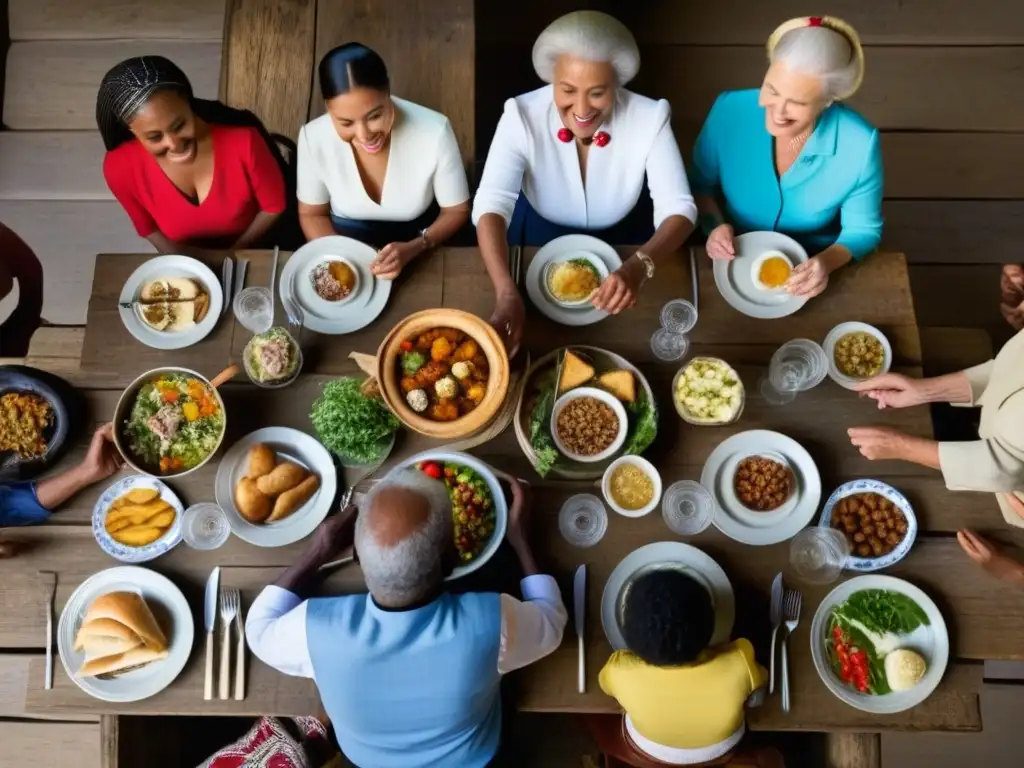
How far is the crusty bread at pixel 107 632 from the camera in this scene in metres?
2.00

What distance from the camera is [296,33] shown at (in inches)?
120

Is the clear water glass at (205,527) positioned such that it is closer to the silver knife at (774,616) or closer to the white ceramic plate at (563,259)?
the white ceramic plate at (563,259)

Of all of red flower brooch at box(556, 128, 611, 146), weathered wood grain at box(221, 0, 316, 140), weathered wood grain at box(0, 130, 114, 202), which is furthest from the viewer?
weathered wood grain at box(0, 130, 114, 202)

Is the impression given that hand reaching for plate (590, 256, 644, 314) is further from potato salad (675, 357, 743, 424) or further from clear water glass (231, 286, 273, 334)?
clear water glass (231, 286, 273, 334)

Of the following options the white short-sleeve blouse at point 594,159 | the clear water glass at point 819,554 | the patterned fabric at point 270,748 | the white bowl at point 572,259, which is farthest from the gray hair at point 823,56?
the patterned fabric at point 270,748

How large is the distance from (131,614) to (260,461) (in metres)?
0.55

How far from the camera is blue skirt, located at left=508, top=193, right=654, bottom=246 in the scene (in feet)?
9.70

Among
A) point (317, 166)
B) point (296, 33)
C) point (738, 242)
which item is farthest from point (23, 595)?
point (738, 242)

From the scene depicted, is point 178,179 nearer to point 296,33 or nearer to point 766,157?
point 296,33

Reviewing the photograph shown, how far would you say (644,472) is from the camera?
7.13 ft

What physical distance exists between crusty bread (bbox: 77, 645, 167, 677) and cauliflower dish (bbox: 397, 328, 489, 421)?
1.07 meters

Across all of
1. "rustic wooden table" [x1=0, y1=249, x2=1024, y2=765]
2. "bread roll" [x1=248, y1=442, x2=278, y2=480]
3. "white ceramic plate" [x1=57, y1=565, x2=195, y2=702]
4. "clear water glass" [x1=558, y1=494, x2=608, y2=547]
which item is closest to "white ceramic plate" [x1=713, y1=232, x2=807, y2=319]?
"rustic wooden table" [x1=0, y1=249, x2=1024, y2=765]

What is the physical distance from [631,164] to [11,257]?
8.28 ft

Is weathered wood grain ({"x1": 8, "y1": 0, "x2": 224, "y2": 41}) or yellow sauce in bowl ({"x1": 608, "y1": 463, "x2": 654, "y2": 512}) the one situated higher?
weathered wood grain ({"x1": 8, "y1": 0, "x2": 224, "y2": 41})
